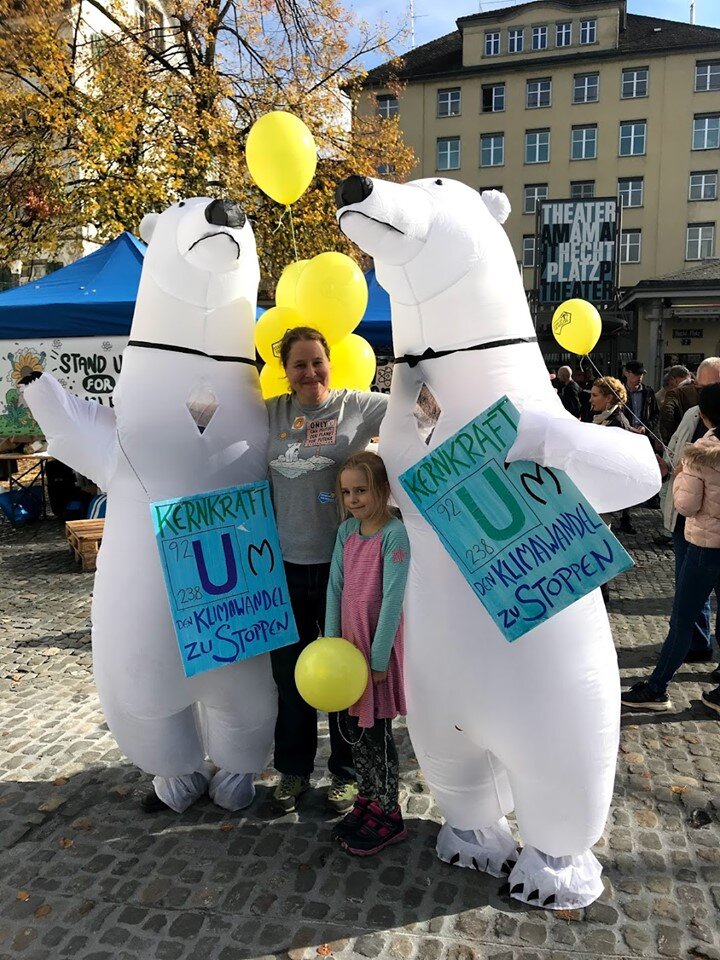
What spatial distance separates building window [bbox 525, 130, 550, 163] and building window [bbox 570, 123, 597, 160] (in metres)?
0.99

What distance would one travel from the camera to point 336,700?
249 centimetres

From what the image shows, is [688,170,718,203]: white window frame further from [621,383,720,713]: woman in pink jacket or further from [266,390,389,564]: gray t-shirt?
[266,390,389,564]: gray t-shirt

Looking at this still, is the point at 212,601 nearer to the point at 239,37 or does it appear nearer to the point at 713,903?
the point at 713,903

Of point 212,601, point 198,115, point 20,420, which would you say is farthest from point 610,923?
point 198,115

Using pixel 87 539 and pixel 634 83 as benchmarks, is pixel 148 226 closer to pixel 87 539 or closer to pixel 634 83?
pixel 87 539

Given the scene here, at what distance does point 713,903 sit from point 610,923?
408mm

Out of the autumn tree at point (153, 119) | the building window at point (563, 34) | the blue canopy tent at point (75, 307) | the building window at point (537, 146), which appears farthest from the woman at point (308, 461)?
Result: the building window at point (563, 34)

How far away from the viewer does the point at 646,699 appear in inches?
162

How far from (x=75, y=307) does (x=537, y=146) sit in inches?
1122

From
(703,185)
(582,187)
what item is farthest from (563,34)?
(703,185)

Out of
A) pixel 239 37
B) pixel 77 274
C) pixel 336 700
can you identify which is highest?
pixel 239 37

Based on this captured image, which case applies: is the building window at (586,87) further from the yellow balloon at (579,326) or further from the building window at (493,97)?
the yellow balloon at (579,326)

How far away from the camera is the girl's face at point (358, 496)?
102 inches

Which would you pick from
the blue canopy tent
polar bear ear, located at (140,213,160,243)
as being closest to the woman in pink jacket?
polar bear ear, located at (140,213,160,243)
